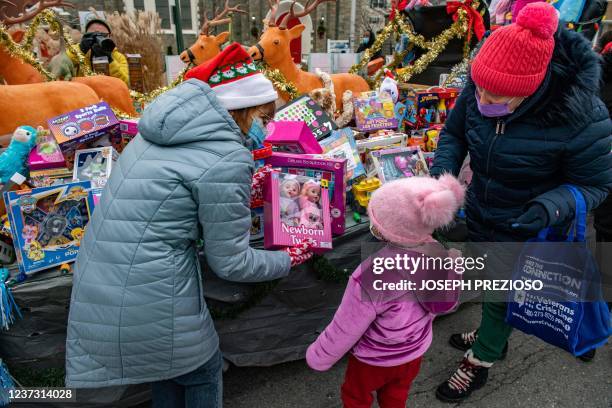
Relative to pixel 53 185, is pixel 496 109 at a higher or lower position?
higher

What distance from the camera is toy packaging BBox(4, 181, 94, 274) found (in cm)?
163

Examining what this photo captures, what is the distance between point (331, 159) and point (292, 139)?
0.96ft

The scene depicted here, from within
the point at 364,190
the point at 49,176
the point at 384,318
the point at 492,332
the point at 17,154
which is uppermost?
the point at 17,154

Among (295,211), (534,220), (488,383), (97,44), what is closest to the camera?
(534,220)

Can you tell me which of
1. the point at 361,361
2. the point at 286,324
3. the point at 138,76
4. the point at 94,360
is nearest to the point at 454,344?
the point at 286,324

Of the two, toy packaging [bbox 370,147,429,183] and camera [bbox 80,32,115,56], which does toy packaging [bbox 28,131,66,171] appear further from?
camera [bbox 80,32,115,56]

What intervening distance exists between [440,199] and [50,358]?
5.64 ft

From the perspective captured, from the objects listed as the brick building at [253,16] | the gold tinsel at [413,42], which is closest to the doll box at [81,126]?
the gold tinsel at [413,42]

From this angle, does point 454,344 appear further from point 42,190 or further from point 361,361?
point 42,190

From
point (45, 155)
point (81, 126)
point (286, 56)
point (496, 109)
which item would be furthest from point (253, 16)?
point (496, 109)

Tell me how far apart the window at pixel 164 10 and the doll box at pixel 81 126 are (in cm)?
1999

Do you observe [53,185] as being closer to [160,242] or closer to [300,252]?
[160,242]

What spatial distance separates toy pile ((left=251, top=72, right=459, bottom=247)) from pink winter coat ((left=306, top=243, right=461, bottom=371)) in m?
0.45

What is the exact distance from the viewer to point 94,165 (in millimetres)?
1995
